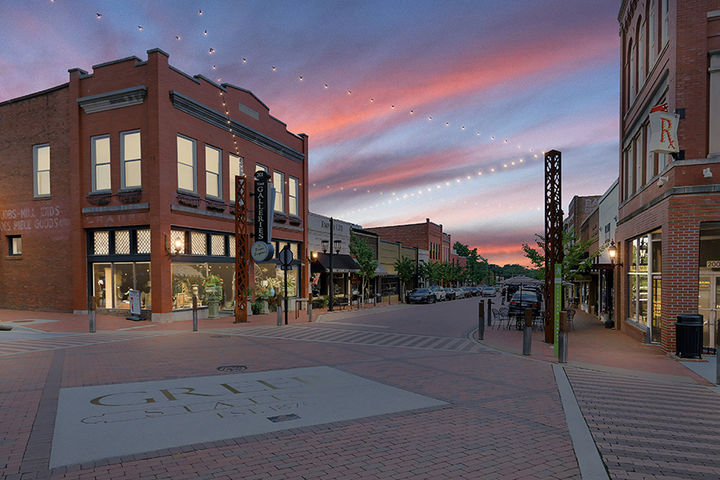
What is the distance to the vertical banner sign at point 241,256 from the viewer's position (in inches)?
774

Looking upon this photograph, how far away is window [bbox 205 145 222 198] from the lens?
22203mm

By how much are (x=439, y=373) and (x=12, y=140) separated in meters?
24.3

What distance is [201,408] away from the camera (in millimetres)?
6723

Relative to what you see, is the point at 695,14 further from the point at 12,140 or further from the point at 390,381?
the point at 12,140

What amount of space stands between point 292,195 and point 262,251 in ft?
28.5

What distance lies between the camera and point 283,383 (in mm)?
8320

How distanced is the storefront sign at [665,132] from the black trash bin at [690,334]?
4.20 metres

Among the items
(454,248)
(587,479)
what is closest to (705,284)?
(587,479)

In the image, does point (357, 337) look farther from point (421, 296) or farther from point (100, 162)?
point (421, 296)

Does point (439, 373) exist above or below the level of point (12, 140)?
below

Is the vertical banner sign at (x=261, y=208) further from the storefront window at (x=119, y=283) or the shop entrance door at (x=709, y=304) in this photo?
the shop entrance door at (x=709, y=304)

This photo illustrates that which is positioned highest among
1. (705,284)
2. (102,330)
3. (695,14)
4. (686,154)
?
(695,14)

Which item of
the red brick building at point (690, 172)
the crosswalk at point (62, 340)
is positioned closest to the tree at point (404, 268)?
the crosswalk at point (62, 340)

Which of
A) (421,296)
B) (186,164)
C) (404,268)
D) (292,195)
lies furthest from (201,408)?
(404,268)
